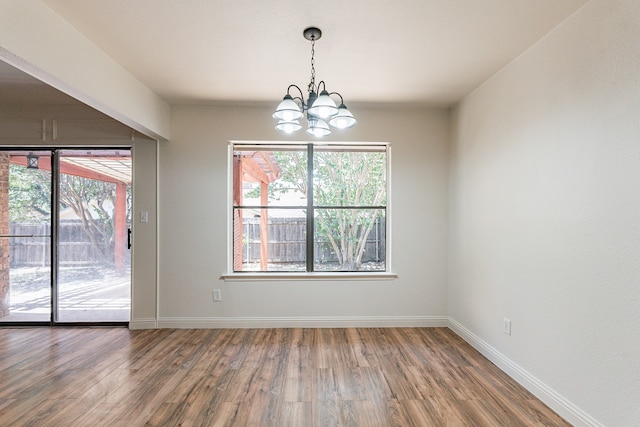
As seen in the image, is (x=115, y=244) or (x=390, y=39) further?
(x=115, y=244)

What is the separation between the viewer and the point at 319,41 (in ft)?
7.61

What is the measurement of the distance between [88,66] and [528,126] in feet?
10.9

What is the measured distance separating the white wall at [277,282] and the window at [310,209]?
0.20 metres

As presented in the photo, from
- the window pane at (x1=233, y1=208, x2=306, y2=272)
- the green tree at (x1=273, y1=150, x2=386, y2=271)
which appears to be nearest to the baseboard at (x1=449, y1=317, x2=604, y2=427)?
the green tree at (x1=273, y1=150, x2=386, y2=271)

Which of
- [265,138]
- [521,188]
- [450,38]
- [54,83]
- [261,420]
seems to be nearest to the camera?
[261,420]

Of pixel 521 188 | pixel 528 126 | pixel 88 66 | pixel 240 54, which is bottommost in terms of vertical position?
pixel 521 188

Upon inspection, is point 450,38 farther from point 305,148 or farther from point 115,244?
point 115,244

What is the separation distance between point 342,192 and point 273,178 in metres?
0.87

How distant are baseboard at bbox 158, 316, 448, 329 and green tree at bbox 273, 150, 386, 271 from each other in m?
0.63

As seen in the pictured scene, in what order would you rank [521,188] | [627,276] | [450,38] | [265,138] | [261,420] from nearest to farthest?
[627,276]
[261,420]
[450,38]
[521,188]
[265,138]

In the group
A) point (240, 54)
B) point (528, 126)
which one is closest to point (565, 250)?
point (528, 126)

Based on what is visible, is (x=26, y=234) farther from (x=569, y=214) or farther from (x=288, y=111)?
(x=569, y=214)

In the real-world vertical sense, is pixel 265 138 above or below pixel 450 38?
below

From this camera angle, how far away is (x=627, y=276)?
1650 mm
